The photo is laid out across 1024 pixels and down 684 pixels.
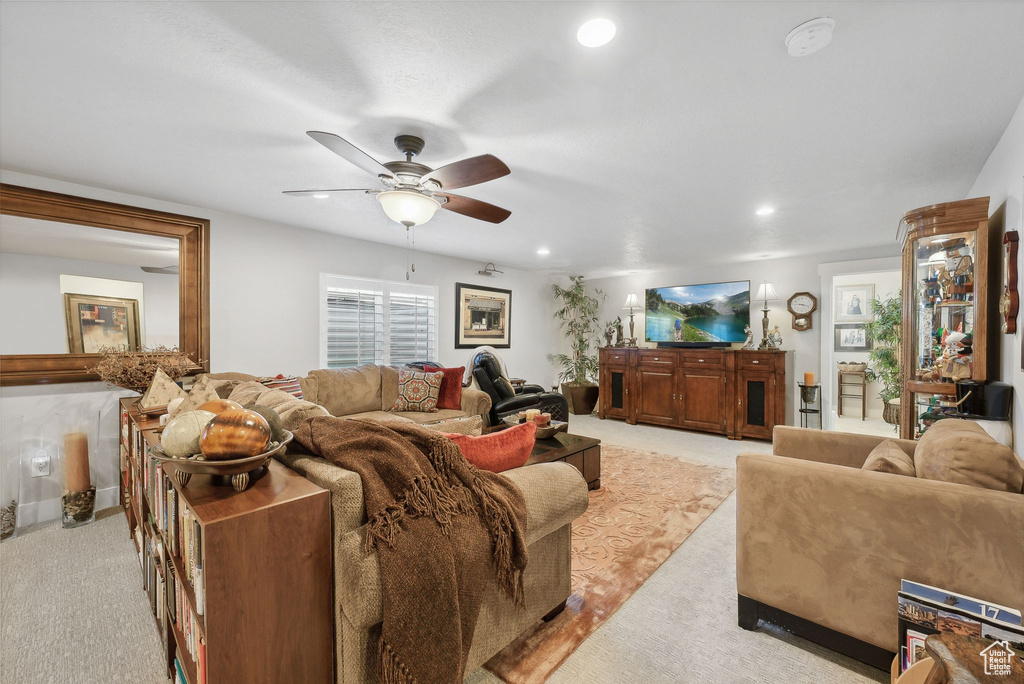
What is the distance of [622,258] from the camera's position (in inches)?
215

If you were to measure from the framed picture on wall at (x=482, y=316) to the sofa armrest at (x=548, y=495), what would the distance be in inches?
158

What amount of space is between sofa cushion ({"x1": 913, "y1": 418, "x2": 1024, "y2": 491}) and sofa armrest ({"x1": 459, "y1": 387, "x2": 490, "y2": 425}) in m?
3.39

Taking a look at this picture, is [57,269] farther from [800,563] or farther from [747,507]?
[800,563]

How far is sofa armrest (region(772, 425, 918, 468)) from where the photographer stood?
2.18 meters

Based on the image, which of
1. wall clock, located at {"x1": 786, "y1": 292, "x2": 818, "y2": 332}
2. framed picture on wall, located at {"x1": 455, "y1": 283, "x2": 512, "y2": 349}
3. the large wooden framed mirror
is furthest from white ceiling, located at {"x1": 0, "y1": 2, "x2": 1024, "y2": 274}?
framed picture on wall, located at {"x1": 455, "y1": 283, "x2": 512, "y2": 349}

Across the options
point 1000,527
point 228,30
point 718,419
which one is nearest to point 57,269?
point 228,30

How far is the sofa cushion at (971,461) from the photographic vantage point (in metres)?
1.33

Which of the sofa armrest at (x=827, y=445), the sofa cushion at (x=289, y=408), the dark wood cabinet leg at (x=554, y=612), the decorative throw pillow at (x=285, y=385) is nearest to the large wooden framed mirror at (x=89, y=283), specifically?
the decorative throw pillow at (x=285, y=385)

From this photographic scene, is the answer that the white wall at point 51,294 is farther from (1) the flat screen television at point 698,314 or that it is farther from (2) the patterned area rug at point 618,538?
(1) the flat screen television at point 698,314

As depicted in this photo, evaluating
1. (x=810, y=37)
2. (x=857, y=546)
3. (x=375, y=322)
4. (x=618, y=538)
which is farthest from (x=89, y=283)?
(x=857, y=546)

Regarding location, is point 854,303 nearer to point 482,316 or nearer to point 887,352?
point 887,352

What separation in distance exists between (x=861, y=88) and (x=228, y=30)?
2.47 m

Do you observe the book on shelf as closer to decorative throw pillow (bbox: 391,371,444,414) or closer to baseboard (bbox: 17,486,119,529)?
decorative throw pillow (bbox: 391,371,444,414)

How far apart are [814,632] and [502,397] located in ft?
10.8
